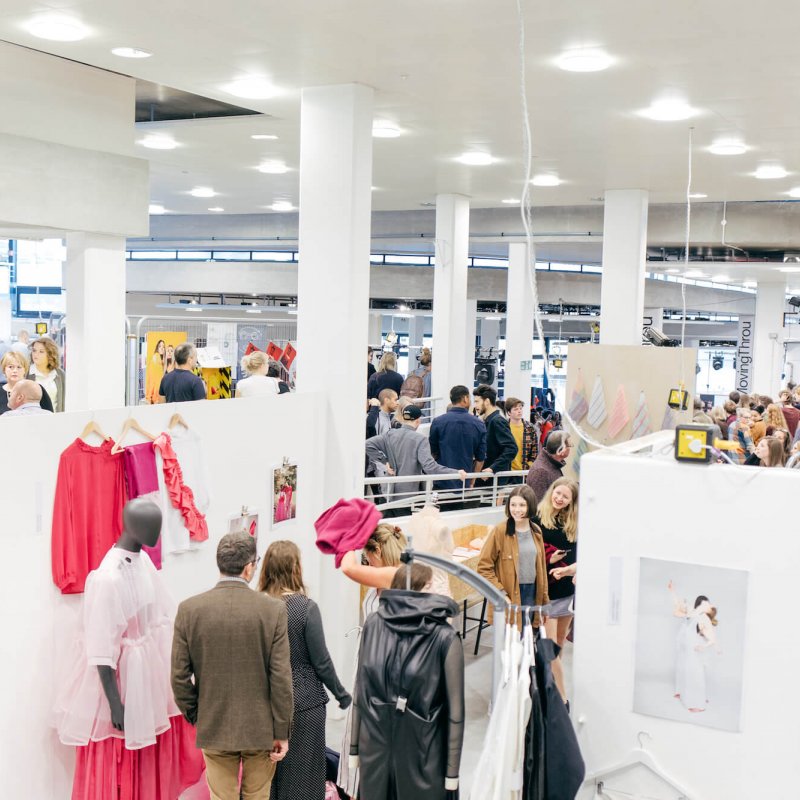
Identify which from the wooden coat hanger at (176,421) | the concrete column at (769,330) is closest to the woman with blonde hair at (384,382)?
the wooden coat hanger at (176,421)

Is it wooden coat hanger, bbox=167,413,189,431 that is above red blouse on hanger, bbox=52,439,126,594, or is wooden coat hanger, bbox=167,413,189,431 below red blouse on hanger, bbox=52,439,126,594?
above

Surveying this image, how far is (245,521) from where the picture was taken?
564 cm

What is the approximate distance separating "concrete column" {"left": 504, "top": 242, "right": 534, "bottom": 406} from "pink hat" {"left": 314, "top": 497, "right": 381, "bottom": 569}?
11276 mm

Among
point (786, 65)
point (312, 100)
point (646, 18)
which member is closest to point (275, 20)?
point (312, 100)

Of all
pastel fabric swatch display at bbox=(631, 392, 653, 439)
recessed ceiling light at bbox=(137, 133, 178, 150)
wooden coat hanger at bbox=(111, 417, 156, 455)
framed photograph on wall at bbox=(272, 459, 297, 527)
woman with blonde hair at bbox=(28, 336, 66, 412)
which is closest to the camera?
wooden coat hanger at bbox=(111, 417, 156, 455)

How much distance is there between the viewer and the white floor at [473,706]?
225 inches

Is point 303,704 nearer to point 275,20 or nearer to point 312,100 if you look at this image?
point 275,20

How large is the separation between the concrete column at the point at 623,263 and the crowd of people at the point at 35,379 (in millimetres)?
5819

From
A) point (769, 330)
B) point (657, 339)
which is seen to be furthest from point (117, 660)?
point (769, 330)

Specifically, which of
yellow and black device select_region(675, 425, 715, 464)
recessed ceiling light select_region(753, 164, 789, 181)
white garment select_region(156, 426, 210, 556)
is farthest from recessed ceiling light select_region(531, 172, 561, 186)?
yellow and black device select_region(675, 425, 715, 464)

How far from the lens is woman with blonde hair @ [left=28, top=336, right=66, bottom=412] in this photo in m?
7.26

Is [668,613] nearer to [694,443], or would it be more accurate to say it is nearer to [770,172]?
[694,443]

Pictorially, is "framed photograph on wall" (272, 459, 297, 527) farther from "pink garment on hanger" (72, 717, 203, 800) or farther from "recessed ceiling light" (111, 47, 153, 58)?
"recessed ceiling light" (111, 47, 153, 58)

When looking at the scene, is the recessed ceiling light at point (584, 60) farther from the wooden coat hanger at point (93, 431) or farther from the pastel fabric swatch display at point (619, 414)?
the pastel fabric swatch display at point (619, 414)
